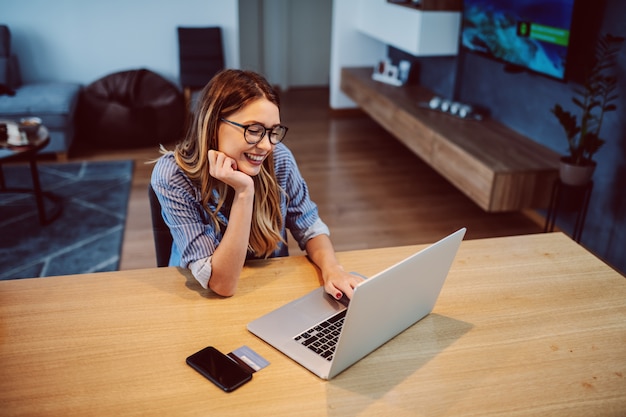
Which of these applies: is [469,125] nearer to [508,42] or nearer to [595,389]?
[508,42]

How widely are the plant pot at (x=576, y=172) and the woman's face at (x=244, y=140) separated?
1996mm

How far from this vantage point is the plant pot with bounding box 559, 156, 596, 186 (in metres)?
2.86

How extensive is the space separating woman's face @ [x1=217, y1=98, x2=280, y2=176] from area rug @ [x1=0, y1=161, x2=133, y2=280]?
5.92ft

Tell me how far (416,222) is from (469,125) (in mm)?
815

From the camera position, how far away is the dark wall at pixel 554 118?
2.88 metres

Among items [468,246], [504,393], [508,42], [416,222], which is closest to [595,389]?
[504,393]

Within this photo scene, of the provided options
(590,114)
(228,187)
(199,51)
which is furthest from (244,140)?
(199,51)

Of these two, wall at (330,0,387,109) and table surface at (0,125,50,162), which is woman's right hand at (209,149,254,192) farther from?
wall at (330,0,387,109)

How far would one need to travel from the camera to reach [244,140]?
140 cm

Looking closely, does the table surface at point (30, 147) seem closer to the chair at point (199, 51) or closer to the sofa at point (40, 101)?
the sofa at point (40, 101)

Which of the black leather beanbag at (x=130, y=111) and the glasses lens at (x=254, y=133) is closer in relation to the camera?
the glasses lens at (x=254, y=133)

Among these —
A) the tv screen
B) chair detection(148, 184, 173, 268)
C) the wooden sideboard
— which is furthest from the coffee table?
the tv screen

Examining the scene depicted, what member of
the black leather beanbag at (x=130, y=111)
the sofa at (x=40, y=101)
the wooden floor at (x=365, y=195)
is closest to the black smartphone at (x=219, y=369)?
the wooden floor at (x=365, y=195)

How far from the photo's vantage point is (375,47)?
5750 mm
